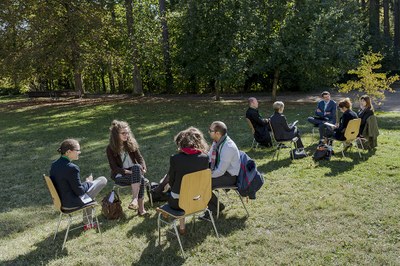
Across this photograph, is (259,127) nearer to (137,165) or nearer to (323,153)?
(323,153)

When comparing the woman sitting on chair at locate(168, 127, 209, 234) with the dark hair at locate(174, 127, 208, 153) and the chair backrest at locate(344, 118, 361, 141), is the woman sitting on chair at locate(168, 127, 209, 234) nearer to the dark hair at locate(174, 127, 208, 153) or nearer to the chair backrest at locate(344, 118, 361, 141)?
the dark hair at locate(174, 127, 208, 153)

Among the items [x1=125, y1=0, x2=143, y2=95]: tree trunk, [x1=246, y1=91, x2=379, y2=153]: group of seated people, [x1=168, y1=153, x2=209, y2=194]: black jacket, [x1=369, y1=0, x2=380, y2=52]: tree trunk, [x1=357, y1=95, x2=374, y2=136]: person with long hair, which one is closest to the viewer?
[x1=168, y1=153, x2=209, y2=194]: black jacket

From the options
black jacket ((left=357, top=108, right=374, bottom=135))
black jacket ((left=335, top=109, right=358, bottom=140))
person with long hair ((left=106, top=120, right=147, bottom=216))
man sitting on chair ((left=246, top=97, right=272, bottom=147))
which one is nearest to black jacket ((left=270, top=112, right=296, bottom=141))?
man sitting on chair ((left=246, top=97, right=272, bottom=147))

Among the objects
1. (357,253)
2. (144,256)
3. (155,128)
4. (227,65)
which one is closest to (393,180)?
(357,253)

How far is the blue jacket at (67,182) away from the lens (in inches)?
183

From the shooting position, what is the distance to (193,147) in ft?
15.2

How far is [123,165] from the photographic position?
577 cm

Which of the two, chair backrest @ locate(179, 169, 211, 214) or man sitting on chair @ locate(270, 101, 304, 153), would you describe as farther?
man sitting on chair @ locate(270, 101, 304, 153)

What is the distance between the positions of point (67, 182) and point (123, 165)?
1.19m

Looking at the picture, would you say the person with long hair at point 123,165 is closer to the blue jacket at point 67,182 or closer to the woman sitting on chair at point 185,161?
the blue jacket at point 67,182

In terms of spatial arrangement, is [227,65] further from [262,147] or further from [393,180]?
[393,180]

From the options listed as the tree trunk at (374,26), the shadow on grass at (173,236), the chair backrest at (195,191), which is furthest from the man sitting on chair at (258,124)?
the tree trunk at (374,26)

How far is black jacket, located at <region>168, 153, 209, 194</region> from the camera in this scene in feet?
15.0

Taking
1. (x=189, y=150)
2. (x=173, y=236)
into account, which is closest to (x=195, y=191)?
(x=189, y=150)
